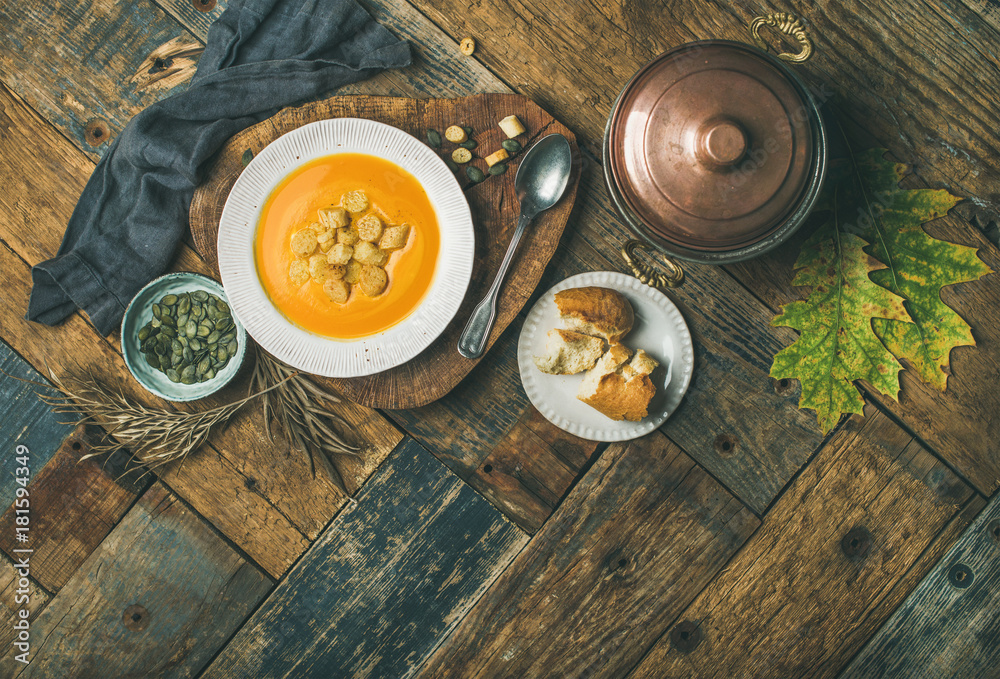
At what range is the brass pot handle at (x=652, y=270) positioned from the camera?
1283 mm

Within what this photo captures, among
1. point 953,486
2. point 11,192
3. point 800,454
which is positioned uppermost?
point 953,486

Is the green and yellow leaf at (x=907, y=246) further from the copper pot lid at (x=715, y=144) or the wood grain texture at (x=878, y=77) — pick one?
the copper pot lid at (x=715, y=144)

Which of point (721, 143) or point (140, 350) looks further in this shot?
point (140, 350)

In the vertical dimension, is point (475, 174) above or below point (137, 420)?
above

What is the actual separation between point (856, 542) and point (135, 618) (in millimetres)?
1843

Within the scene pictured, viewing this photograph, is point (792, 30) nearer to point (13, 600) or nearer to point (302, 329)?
point (302, 329)

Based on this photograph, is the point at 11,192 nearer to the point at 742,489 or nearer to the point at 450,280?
the point at 450,280

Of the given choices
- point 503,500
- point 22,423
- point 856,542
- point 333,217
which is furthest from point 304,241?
point 856,542

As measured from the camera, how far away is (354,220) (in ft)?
4.42

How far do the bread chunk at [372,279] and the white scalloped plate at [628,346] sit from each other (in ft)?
1.16

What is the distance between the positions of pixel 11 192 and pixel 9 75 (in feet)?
0.98

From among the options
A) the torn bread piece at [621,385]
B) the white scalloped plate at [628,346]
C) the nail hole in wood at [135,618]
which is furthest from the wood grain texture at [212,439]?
the torn bread piece at [621,385]

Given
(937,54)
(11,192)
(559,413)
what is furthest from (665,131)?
(11,192)

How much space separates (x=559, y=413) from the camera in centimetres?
139
